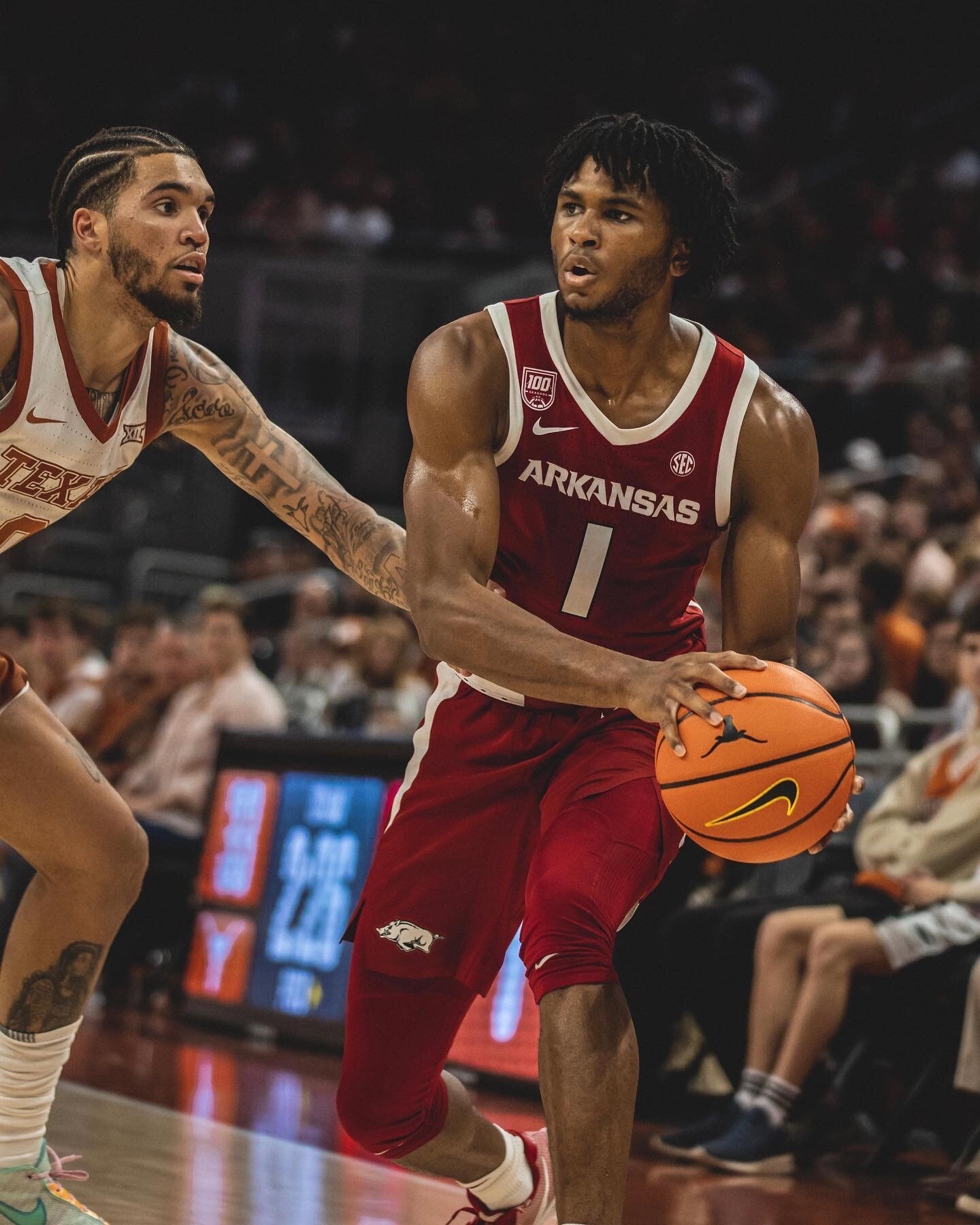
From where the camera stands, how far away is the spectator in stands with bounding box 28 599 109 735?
10.2 metres

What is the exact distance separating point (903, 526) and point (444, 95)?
1122cm

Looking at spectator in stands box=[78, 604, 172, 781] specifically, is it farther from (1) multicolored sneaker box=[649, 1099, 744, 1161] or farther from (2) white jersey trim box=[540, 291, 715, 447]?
(2) white jersey trim box=[540, 291, 715, 447]

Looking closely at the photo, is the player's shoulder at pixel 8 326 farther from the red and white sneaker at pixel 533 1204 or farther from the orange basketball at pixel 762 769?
the red and white sneaker at pixel 533 1204

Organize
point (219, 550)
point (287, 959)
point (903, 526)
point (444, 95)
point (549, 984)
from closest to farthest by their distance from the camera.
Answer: point (549, 984) < point (287, 959) < point (903, 526) < point (219, 550) < point (444, 95)

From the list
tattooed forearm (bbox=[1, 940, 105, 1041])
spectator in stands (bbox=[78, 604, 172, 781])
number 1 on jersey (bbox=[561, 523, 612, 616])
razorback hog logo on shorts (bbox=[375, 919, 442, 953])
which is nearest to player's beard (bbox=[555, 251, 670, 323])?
number 1 on jersey (bbox=[561, 523, 612, 616])

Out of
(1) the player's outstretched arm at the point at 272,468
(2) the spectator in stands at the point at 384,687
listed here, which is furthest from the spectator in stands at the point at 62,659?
(1) the player's outstretched arm at the point at 272,468

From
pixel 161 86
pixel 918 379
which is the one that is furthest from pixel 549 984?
pixel 161 86

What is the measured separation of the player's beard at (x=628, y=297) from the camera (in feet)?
10.6

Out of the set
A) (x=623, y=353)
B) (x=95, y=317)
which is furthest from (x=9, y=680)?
(x=623, y=353)

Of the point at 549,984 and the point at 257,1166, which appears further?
Answer: the point at 257,1166

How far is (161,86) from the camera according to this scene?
65.1 feet

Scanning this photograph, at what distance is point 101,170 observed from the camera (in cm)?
363

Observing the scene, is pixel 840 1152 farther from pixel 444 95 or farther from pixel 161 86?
pixel 161 86

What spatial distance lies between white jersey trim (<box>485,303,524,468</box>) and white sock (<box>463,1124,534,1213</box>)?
1484 mm
